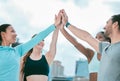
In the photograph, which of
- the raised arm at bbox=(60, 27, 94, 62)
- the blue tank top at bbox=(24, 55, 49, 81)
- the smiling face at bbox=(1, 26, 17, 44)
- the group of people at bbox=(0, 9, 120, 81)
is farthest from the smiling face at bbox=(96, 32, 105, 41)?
the smiling face at bbox=(1, 26, 17, 44)

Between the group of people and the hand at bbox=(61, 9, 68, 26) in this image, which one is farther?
the hand at bbox=(61, 9, 68, 26)

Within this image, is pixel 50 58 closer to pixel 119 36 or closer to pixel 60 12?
pixel 60 12

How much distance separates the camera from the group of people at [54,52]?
4.75m

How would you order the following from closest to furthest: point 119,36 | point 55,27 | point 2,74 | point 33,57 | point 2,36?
point 119,36, point 2,74, point 2,36, point 55,27, point 33,57

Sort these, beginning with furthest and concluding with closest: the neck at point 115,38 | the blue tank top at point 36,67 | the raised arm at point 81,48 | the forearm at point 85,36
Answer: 1. the blue tank top at point 36,67
2. the raised arm at point 81,48
3. the forearm at point 85,36
4. the neck at point 115,38

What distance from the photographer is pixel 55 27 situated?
6570mm

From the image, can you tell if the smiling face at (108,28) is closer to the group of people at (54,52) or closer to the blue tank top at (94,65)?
the group of people at (54,52)

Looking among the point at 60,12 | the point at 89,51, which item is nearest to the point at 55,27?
the point at 60,12

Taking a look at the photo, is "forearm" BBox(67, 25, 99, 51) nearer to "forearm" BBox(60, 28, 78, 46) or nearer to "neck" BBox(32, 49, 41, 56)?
"forearm" BBox(60, 28, 78, 46)

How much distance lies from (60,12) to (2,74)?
179 centimetres

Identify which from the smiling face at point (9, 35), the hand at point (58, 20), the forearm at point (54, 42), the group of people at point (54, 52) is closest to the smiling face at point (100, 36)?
the group of people at point (54, 52)

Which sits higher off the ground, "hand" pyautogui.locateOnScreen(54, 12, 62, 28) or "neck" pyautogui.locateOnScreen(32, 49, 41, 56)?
"hand" pyautogui.locateOnScreen(54, 12, 62, 28)

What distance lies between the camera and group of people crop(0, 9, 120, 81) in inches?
187

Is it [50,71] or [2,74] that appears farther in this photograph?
[50,71]
